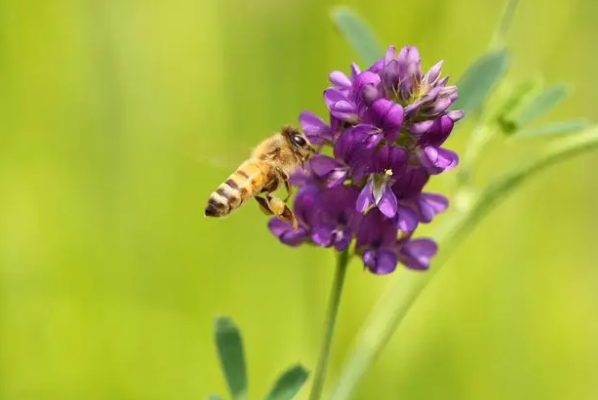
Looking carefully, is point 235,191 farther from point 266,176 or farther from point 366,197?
point 366,197

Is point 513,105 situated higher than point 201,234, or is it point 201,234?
point 513,105

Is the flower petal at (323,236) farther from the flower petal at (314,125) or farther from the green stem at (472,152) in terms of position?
the green stem at (472,152)

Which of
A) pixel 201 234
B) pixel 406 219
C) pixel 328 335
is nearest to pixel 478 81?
pixel 406 219

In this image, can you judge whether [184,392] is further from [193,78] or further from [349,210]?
[349,210]

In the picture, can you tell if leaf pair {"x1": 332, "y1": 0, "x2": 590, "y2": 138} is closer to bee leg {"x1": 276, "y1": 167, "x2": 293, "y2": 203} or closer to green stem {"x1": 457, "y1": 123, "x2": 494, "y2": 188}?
green stem {"x1": 457, "y1": 123, "x2": 494, "y2": 188}

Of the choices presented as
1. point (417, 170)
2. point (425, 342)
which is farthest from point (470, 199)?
point (425, 342)

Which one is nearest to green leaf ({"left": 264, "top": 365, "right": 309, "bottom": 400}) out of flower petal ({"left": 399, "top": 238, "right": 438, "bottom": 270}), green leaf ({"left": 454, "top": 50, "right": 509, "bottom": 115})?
flower petal ({"left": 399, "top": 238, "right": 438, "bottom": 270})

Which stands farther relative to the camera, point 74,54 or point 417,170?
point 74,54
